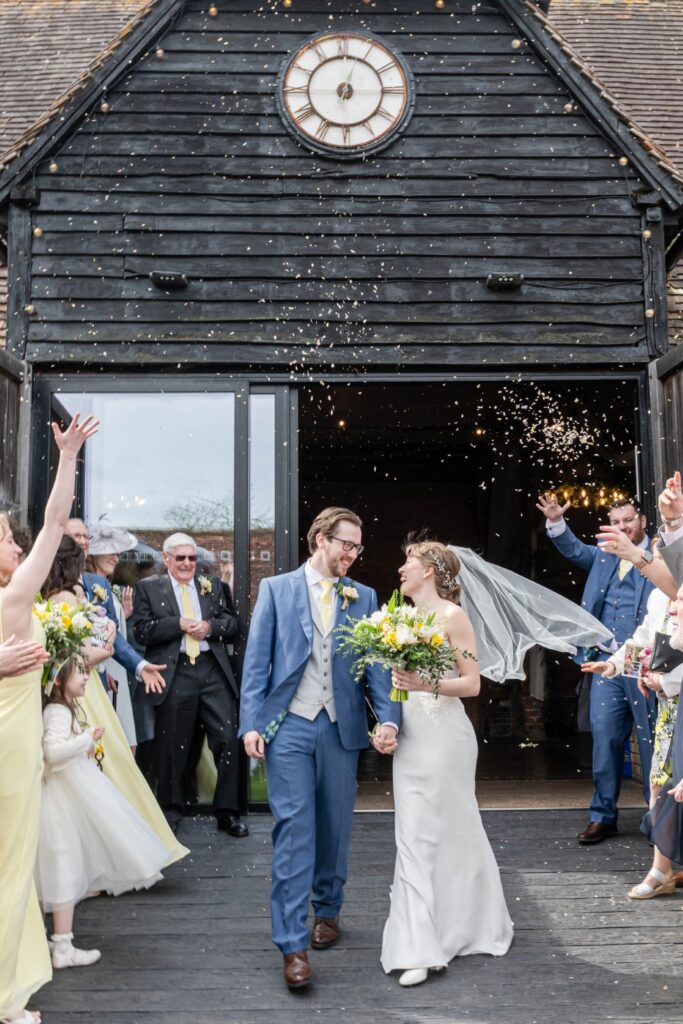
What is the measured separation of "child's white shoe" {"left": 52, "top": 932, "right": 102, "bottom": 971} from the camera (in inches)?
189

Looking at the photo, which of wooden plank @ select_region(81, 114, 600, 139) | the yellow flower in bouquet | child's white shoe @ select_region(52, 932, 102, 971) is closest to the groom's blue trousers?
the yellow flower in bouquet

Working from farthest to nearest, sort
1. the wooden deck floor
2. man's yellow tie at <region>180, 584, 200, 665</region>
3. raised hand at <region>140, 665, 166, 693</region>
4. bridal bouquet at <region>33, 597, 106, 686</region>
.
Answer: man's yellow tie at <region>180, 584, 200, 665</region> < raised hand at <region>140, 665, 166, 693</region> < bridal bouquet at <region>33, 597, 106, 686</region> < the wooden deck floor

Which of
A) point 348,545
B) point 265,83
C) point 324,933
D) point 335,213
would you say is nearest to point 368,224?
point 335,213

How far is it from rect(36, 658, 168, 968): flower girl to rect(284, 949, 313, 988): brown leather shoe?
0.99 m

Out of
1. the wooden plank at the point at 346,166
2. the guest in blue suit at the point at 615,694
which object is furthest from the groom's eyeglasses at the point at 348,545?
the wooden plank at the point at 346,166

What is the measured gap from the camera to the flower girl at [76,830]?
190 inches

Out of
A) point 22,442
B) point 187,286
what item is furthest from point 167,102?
point 22,442

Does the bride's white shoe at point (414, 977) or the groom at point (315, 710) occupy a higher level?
the groom at point (315, 710)

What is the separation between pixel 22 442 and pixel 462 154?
4.13 meters

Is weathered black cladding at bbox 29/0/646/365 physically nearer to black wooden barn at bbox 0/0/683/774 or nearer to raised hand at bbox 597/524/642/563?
black wooden barn at bbox 0/0/683/774

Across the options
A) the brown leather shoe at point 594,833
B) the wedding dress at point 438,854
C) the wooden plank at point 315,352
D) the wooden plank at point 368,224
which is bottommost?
the brown leather shoe at point 594,833

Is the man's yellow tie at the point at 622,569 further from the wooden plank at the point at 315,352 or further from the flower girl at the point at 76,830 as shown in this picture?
the flower girl at the point at 76,830

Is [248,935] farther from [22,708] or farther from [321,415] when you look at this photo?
[321,415]

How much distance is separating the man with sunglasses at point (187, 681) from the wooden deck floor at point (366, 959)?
0.55 meters
